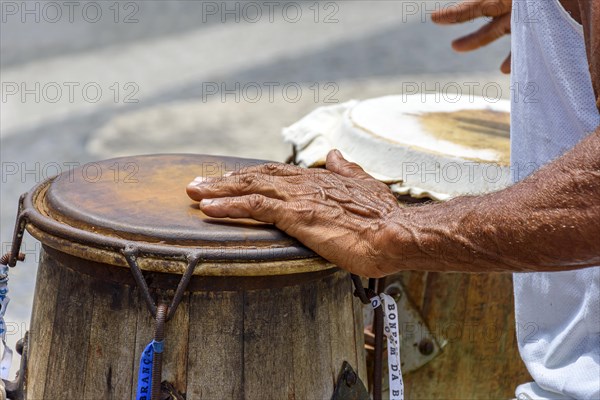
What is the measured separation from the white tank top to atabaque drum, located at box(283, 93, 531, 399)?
26cm

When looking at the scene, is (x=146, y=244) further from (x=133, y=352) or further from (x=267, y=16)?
(x=267, y=16)

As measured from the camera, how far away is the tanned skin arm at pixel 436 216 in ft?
4.55

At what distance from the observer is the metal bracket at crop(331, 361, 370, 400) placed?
67.1 inches

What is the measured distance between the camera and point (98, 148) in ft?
18.2

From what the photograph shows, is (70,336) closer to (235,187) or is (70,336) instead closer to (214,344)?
(214,344)

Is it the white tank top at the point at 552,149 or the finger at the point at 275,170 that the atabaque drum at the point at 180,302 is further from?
the white tank top at the point at 552,149

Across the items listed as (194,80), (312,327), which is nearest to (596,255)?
(312,327)

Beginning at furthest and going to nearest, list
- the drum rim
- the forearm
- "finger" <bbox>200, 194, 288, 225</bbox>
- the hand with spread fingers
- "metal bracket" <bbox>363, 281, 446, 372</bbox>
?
the hand with spread fingers, "metal bracket" <bbox>363, 281, 446, 372</bbox>, "finger" <bbox>200, 194, 288, 225</bbox>, the drum rim, the forearm

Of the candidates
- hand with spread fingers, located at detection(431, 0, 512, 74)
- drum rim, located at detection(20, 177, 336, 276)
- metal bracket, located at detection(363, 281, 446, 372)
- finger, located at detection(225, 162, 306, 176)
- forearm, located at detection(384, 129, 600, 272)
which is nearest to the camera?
forearm, located at detection(384, 129, 600, 272)

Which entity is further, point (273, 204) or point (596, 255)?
point (273, 204)

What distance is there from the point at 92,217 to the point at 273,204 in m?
0.31

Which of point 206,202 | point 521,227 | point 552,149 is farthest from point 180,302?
point 552,149

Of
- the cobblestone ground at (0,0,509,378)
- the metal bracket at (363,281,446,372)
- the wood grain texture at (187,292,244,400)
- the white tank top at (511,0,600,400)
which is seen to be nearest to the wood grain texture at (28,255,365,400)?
the wood grain texture at (187,292,244,400)

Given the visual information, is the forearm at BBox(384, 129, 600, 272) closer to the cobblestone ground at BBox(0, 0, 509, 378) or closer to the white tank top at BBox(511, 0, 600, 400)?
the white tank top at BBox(511, 0, 600, 400)
